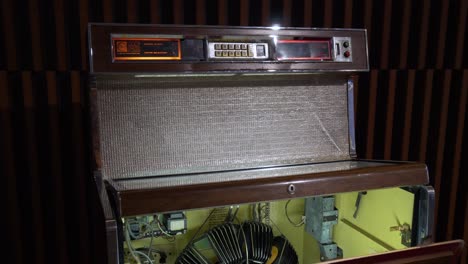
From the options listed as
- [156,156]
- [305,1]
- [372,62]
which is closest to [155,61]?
[156,156]

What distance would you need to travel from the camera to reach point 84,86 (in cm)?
175

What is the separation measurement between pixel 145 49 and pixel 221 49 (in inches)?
9.2

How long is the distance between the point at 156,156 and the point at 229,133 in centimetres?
27

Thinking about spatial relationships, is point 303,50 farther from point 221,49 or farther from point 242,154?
point 242,154

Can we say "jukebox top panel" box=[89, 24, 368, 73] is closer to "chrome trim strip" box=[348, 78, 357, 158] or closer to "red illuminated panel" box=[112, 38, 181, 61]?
"red illuminated panel" box=[112, 38, 181, 61]

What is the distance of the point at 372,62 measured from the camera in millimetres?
2213

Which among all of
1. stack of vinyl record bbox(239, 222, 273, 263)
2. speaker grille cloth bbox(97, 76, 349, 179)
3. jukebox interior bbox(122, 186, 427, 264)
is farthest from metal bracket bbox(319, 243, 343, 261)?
speaker grille cloth bbox(97, 76, 349, 179)

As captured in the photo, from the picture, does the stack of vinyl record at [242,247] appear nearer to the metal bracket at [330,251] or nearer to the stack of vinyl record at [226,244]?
the stack of vinyl record at [226,244]

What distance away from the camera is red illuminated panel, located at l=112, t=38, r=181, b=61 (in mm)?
1141

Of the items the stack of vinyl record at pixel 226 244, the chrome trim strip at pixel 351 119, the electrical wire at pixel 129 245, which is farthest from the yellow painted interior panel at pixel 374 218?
the electrical wire at pixel 129 245

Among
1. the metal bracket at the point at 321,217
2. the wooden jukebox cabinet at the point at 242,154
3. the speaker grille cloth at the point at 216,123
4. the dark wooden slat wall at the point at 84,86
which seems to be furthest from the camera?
the dark wooden slat wall at the point at 84,86

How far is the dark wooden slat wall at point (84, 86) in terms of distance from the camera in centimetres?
166

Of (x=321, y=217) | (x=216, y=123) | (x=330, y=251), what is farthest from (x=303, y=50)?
(x=330, y=251)

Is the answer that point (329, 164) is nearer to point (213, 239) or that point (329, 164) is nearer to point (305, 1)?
point (213, 239)
